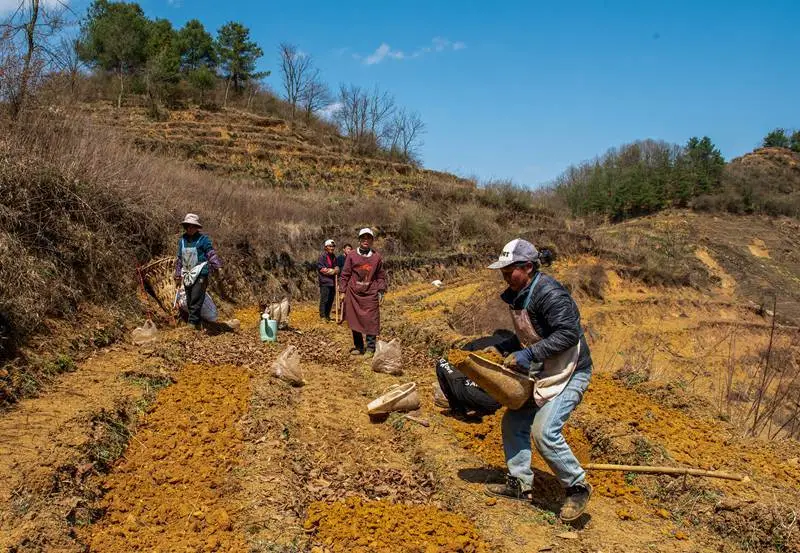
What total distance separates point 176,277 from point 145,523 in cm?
563

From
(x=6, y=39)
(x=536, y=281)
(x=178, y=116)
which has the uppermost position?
(x=178, y=116)

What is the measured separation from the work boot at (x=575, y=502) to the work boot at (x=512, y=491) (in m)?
0.33

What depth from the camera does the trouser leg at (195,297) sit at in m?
8.48

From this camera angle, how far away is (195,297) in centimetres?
855

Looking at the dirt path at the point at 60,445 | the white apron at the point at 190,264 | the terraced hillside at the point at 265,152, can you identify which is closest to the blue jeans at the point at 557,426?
the dirt path at the point at 60,445

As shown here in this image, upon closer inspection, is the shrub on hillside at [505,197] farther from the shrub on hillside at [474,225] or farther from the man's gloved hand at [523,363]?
the man's gloved hand at [523,363]

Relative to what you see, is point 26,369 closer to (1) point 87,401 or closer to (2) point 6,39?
(1) point 87,401

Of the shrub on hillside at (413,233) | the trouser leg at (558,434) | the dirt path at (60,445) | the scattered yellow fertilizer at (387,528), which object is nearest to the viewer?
the dirt path at (60,445)

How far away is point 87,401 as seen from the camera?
513 centimetres

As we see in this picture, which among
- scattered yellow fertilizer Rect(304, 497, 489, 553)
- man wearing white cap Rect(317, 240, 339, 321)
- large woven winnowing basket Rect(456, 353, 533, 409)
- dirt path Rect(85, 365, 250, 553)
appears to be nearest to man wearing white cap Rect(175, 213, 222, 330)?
dirt path Rect(85, 365, 250, 553)

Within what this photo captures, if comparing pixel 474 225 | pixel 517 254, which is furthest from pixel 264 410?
pixel 474 225

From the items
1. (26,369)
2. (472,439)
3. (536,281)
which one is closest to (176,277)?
(26,369)

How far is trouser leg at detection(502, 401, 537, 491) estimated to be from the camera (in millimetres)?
3895

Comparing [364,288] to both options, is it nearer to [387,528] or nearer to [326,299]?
[326,299]
